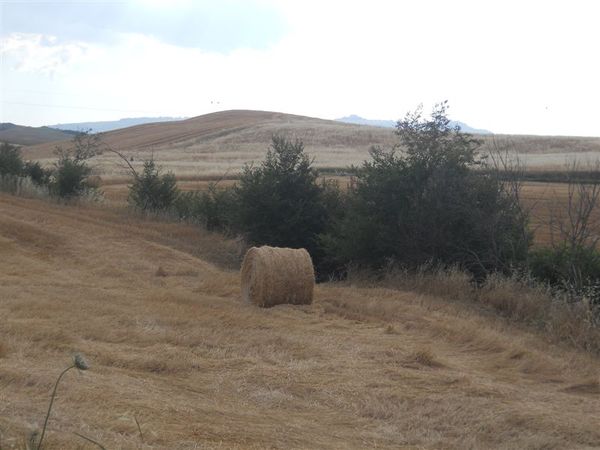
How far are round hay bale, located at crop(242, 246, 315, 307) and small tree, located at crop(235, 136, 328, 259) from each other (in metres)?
5.83

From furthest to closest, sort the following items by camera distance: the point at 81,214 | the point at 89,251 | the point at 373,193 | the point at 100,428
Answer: the point at 81,214, the point at 89,251, the point at 373,193, the point at 100,428

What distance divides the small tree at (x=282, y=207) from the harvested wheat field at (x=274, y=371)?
4.48 metres

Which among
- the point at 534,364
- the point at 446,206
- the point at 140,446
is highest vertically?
the point at 446,206

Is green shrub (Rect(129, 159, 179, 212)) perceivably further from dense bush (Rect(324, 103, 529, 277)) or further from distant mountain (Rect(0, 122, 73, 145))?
distant mountain (Rect(0, 122, 73, 145))

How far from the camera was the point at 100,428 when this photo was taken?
5.07 m

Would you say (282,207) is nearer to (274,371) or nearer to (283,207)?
(283,207)

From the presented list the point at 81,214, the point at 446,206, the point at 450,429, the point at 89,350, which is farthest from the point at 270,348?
the point at 81,214

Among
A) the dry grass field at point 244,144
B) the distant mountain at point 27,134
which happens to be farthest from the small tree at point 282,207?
the distant mountain at point 27,134

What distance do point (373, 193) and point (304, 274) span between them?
4.18 metres

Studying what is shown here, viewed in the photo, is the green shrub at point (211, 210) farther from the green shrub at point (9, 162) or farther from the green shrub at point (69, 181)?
the green shrub at point (9, 162)

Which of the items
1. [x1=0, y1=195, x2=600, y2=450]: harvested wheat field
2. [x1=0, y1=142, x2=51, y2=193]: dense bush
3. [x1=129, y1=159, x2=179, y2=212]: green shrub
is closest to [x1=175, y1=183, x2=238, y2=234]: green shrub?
[x1=129, y1=159, x2=179, y2=212]: green shrub

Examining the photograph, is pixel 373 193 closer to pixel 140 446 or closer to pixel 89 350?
pixel 89 350

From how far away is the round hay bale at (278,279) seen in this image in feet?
38.8

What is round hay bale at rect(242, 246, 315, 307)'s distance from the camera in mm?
11836
